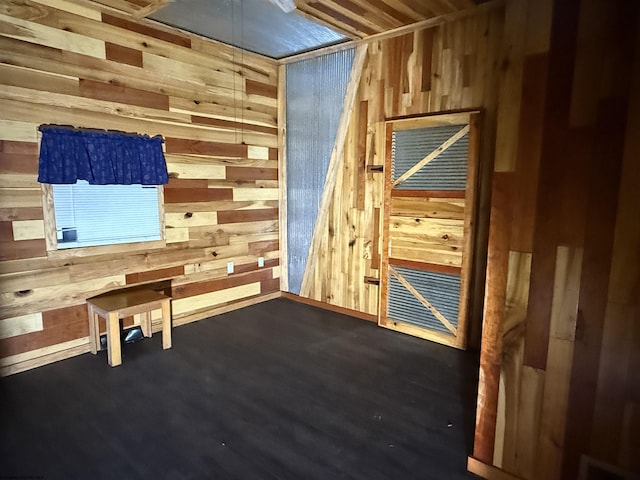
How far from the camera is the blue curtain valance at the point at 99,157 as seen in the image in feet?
9.68

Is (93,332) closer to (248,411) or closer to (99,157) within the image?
(99,157)

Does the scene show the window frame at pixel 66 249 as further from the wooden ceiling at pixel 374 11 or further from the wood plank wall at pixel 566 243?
the wood plank wall at pixel 566 243

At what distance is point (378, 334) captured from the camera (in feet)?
12.3

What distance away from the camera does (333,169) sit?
4.28 m

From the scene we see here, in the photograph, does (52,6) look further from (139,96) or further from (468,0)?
(468,0)

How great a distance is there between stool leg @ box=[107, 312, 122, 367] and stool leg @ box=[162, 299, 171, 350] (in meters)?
0.36

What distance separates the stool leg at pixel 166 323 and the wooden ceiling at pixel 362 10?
229 centimetres

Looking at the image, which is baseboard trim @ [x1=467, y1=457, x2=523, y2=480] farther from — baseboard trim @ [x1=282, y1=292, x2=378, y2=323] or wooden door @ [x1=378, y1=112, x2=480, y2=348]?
baseboard trim @ [x1=282, y1=292, x2=378, y2=323]

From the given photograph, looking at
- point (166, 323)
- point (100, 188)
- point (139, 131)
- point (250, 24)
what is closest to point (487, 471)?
point (166, 323)

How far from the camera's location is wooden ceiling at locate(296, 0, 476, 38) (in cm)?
309

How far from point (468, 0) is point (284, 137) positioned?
2.31 meters

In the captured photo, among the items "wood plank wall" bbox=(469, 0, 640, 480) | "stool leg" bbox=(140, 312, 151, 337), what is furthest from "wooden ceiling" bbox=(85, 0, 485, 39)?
"stool leg" bbox=(140, 312, 151, 337)

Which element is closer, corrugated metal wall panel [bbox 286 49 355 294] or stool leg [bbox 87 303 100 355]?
stool leg [bbox 87 303 100 355]

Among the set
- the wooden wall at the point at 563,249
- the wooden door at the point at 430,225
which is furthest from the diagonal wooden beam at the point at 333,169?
the wooden wall at the point at 563,249
